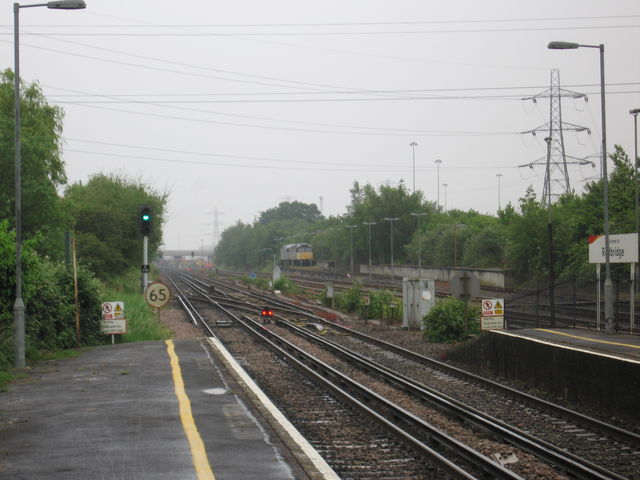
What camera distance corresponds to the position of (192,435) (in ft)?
30.1

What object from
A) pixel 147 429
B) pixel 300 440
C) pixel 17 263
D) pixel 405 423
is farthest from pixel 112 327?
pixel 300 440

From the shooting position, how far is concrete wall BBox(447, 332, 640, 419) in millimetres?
13133

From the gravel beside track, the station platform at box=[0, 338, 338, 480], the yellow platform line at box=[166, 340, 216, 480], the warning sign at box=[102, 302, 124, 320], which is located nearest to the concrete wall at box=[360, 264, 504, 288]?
the warning sign at box=[102, 302, 124, 320]

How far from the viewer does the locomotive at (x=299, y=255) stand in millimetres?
103938

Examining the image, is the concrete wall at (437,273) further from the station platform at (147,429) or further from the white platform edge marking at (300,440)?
the white platform edge marking at (300,440)

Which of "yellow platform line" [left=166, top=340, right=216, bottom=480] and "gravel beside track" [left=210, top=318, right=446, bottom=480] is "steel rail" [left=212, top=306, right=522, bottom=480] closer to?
"gravel beside track" [left=210, top=318, right=446, bottom=480]

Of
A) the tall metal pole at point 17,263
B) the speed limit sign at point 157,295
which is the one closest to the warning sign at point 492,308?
the speed limit sign at point 157,295

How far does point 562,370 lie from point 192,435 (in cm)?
925

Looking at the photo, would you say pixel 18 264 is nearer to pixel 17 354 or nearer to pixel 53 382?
pixel 17 354

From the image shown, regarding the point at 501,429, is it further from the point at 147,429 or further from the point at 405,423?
the point at 147,429

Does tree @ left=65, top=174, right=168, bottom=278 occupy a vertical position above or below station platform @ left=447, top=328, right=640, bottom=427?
above

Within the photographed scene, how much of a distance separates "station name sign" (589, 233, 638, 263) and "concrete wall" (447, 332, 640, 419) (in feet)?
17.1

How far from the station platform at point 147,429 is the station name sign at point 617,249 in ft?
41.5

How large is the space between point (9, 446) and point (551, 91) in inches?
1822
